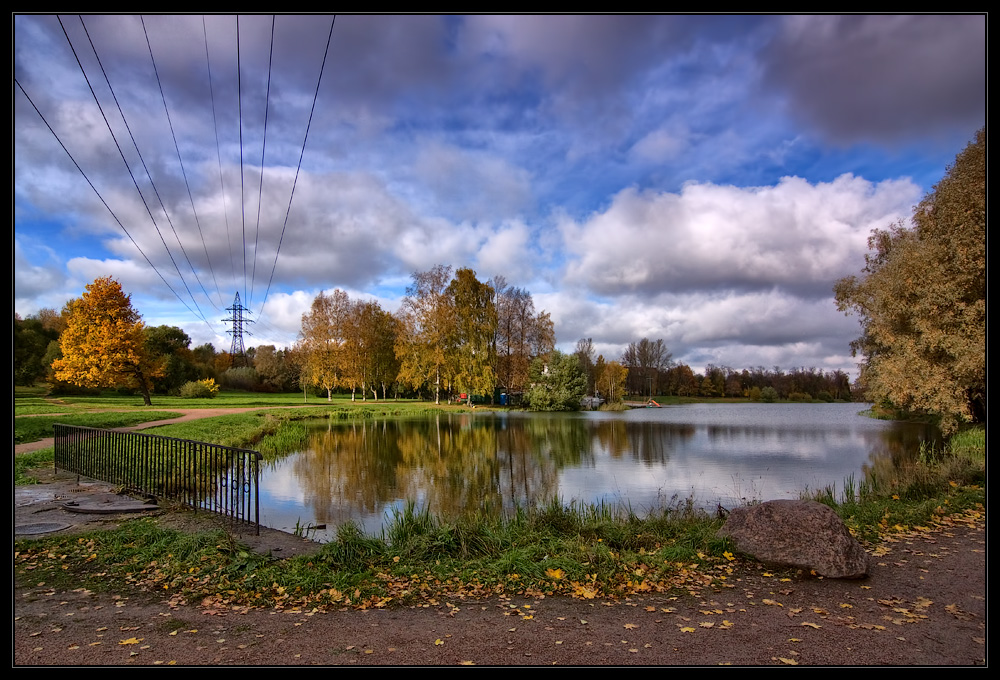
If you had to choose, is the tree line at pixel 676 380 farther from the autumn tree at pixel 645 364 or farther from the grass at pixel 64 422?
the grass at pixel 64 422

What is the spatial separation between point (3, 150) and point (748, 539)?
26.3ft

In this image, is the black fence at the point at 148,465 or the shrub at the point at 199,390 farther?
the shrub at the point at 199,390

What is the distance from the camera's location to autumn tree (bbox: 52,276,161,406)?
109ft

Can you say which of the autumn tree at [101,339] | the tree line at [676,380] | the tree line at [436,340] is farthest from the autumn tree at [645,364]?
the autumn tree at [101,339]

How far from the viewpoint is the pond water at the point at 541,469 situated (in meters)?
12.0

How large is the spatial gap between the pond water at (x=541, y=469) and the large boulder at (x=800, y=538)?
4.04 metres

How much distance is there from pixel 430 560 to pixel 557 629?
263 cm

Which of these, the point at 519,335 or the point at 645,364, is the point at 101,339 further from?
the point at 645,364

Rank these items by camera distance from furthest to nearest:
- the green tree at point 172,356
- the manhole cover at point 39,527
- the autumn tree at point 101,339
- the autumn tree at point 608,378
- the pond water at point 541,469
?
the autumn tree at point 608,378 < the green tree at point 172,356 < the autumn tree at point 101,339 < the pond water at point 541,469 < the manhole cover at point 39,527

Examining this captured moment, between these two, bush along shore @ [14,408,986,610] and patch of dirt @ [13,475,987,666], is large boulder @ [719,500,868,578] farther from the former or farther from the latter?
bush along shore @ [14,408,986,610]

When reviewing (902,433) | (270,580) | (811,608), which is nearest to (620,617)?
(811,608)

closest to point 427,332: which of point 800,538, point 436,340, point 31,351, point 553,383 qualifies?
point 436,340

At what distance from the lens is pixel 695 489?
1360 cm

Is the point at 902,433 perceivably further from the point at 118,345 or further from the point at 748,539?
the point at 118,345
